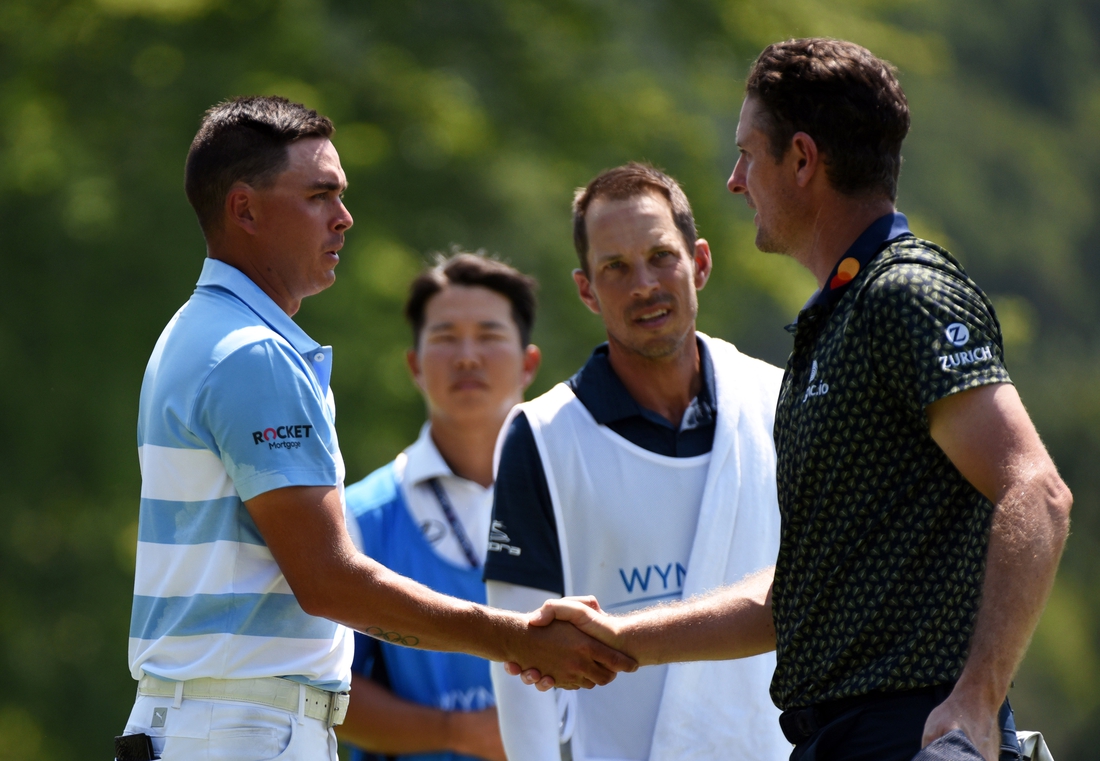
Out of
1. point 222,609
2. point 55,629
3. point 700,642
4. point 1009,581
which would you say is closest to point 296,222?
point 222,609

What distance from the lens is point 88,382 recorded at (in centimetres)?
1071

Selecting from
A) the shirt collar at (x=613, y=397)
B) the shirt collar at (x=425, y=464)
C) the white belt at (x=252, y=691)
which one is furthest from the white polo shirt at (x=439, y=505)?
the white belt at (x=252, y=691)

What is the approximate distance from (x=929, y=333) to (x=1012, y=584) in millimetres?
534

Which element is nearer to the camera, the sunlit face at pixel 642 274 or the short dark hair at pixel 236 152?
the short dark hair at pixel 236 152

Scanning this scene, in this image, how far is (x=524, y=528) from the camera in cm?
420

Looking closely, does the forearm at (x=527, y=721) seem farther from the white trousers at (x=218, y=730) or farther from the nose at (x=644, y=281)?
the nose at (x=644, y=281)

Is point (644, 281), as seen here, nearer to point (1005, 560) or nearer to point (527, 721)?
point (527, 721)

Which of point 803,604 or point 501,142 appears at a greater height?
point 501,142

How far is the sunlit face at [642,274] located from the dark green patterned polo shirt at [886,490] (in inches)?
55.2

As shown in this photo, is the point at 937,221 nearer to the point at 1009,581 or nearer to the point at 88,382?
the point at 88,382

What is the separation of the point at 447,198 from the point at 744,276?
2655mm

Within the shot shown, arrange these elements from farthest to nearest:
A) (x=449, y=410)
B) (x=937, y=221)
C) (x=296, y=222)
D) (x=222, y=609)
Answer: (x=937, y=221), (x=449, y=410), (x=296, y=222), (x=222, y=609)

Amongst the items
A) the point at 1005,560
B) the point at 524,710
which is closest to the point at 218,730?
the point at 524,710

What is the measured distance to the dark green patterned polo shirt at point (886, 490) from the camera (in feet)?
Answer: 8.98
